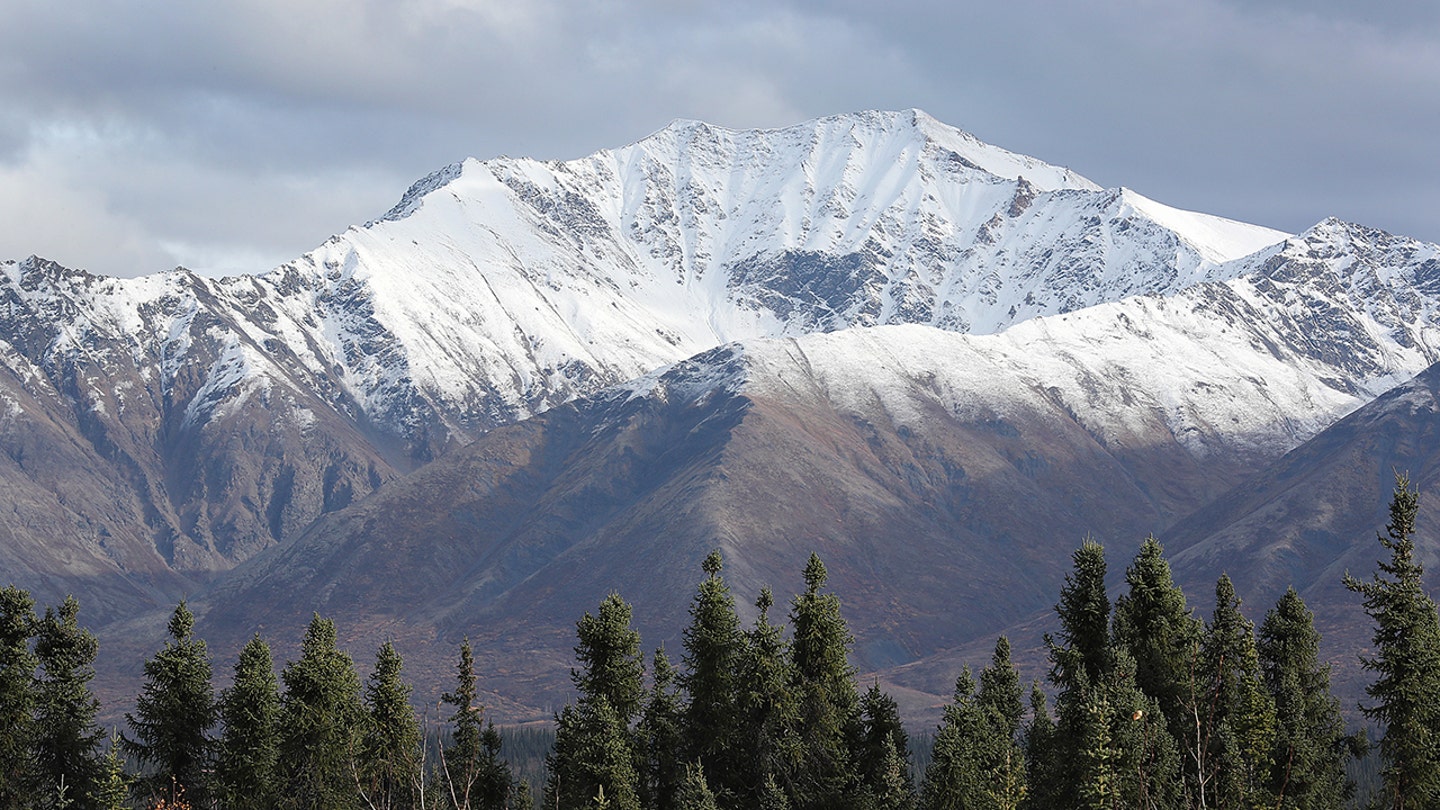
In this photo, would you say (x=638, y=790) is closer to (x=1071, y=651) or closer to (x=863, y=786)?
(x=863, y=786)

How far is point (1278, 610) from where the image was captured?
106688 millimetres

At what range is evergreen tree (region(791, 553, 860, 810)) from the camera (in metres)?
93.5

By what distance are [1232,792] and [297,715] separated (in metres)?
51.0

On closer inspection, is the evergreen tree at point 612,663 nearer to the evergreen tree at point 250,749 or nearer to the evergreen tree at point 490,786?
the evergreen tree at point 490,786

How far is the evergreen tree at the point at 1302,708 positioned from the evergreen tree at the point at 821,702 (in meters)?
23.2

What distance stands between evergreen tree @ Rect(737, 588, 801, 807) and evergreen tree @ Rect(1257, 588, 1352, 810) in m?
26.0

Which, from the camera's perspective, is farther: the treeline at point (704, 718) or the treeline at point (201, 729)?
the treeline at point (201, 729)

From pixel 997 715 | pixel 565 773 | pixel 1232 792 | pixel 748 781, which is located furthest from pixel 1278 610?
pixel 565 773

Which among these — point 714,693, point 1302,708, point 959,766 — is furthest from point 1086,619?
point 714,693

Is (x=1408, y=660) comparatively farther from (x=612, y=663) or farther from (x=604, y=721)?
(x=612, y=663)

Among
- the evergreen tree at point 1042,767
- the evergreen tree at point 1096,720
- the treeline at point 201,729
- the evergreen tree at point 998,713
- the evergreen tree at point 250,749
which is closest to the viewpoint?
the evergreen tree at point 1096,720

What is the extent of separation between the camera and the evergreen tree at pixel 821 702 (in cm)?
9350

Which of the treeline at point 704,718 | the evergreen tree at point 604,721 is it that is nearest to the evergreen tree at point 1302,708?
the treeline at point 704,718

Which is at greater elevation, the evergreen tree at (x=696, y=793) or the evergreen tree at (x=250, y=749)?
the evergreen tree at (x=250, y=749)
